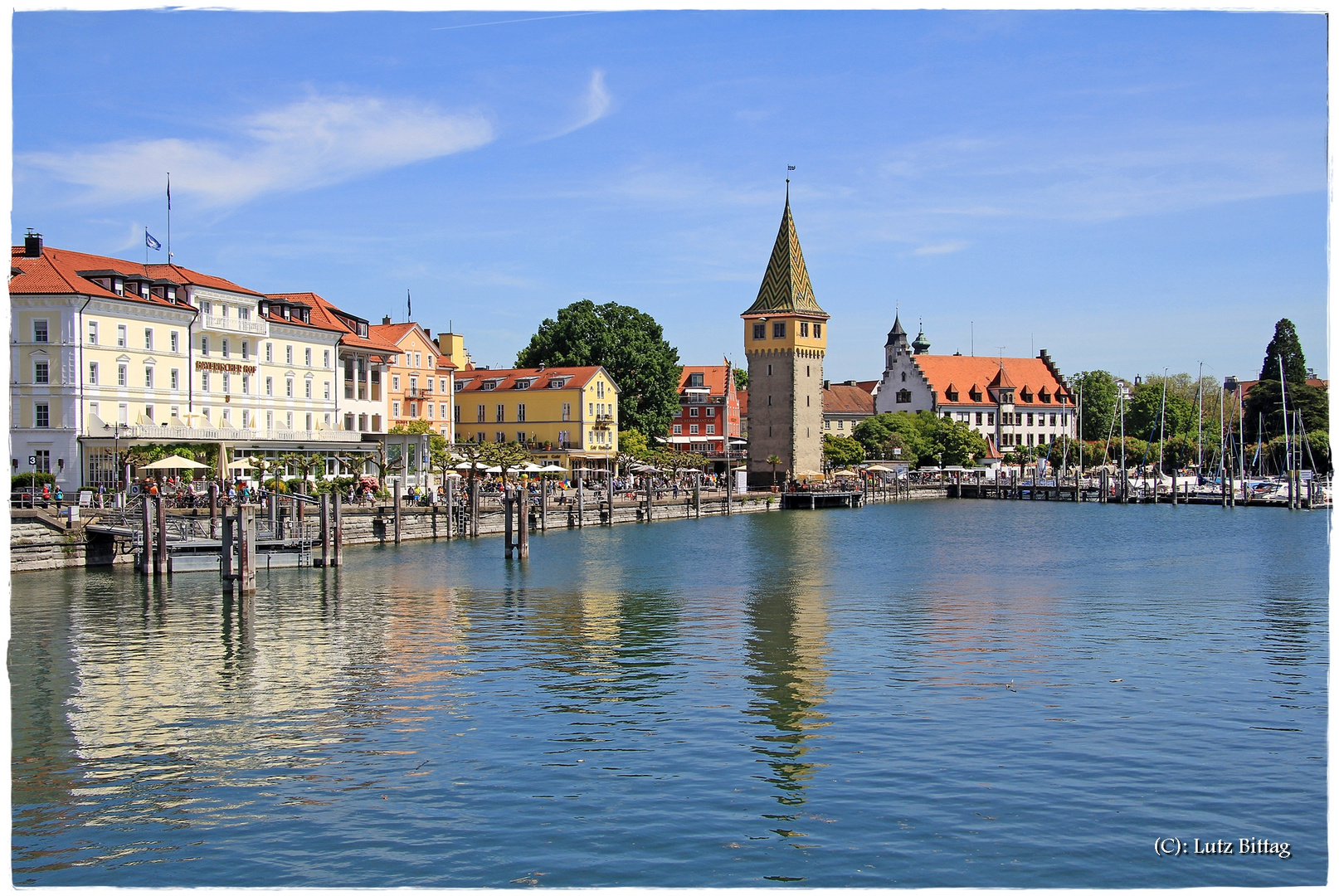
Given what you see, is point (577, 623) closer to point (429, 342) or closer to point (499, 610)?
point (499, 610)

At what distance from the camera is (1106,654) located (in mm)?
25094

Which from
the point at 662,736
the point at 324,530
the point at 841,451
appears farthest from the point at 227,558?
the point at 841,451

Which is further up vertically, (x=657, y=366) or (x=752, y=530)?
(x=657, y=366)

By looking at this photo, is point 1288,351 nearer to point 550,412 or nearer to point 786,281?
point 786,281

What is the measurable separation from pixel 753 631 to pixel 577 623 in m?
4.51

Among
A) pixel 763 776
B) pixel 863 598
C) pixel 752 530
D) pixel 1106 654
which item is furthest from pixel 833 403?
pixel 763 776

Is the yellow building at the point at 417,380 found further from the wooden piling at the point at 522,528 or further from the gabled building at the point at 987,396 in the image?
the gabled building at the point at 987,396

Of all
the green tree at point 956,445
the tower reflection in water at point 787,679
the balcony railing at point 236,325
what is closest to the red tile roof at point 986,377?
the green tree at point 956,445

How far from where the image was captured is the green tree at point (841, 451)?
401ft

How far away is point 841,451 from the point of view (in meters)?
123

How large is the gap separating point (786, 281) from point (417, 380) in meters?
38.7

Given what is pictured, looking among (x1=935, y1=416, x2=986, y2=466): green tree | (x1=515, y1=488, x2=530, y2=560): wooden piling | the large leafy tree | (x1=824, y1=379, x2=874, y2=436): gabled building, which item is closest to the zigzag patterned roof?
the large leafy tree

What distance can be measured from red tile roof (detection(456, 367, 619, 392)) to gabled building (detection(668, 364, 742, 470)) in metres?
31.7

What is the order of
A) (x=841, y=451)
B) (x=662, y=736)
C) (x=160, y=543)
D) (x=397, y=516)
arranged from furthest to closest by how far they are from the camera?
(x=841, y=451) < (x=397, y=516) < (x=160, y=543) < (x=662, y=736)
